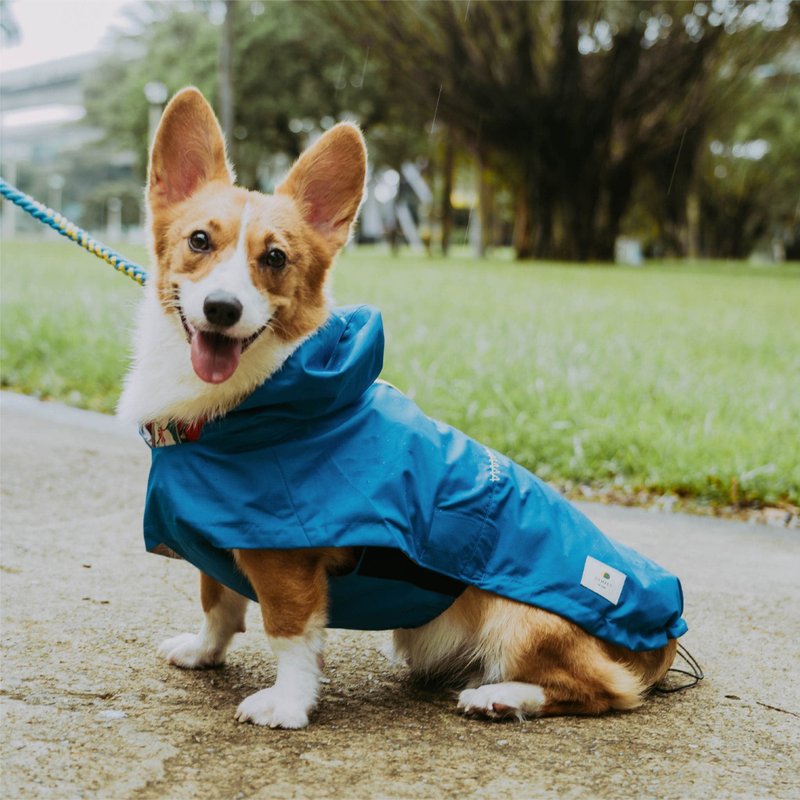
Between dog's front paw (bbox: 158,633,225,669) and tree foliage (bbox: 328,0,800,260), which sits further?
tree foliage (bbox: 328,0,800,260)

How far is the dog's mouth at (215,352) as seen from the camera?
2.50 m

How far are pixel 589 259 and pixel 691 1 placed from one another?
22.8 ft

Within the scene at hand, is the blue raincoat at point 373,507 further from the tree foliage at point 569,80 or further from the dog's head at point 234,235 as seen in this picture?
the tree foliage at point 569,80

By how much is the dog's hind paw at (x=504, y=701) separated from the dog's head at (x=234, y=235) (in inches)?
40.2

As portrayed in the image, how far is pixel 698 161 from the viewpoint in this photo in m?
35.2

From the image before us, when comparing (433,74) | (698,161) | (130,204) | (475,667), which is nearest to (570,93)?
(433,74)

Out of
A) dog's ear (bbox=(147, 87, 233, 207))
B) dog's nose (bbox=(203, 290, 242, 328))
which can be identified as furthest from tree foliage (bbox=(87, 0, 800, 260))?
dog's nose (bbox=(203, 290, 242, 328))

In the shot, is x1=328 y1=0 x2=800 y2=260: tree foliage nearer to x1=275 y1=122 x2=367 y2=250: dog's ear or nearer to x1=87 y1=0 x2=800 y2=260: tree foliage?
x1=87 y1=0 x2=800 y2=260: tree foliage

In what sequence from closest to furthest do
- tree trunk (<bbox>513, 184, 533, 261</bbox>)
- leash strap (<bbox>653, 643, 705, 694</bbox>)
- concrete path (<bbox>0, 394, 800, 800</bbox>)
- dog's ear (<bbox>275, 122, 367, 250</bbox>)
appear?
concrete path (<bbox>0, 394, 800, 800</bbox>) < dog's ear (<bbox>275, 122, 367, 250</bbox>) < leash strap (<bbox>653, 643, 705, 694</bbox>) < tree trunk (<bbox>513, 184, 533, 261</bbox>)

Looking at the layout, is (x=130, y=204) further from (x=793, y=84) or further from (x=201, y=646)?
(x=201, y=646)

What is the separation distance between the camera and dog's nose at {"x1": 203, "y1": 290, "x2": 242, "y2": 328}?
2.43m

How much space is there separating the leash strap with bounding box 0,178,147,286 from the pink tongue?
2.00 feet

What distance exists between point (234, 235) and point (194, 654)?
1159 mm

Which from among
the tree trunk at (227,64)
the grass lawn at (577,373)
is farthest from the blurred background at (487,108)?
the grass lawn at (577,373)
